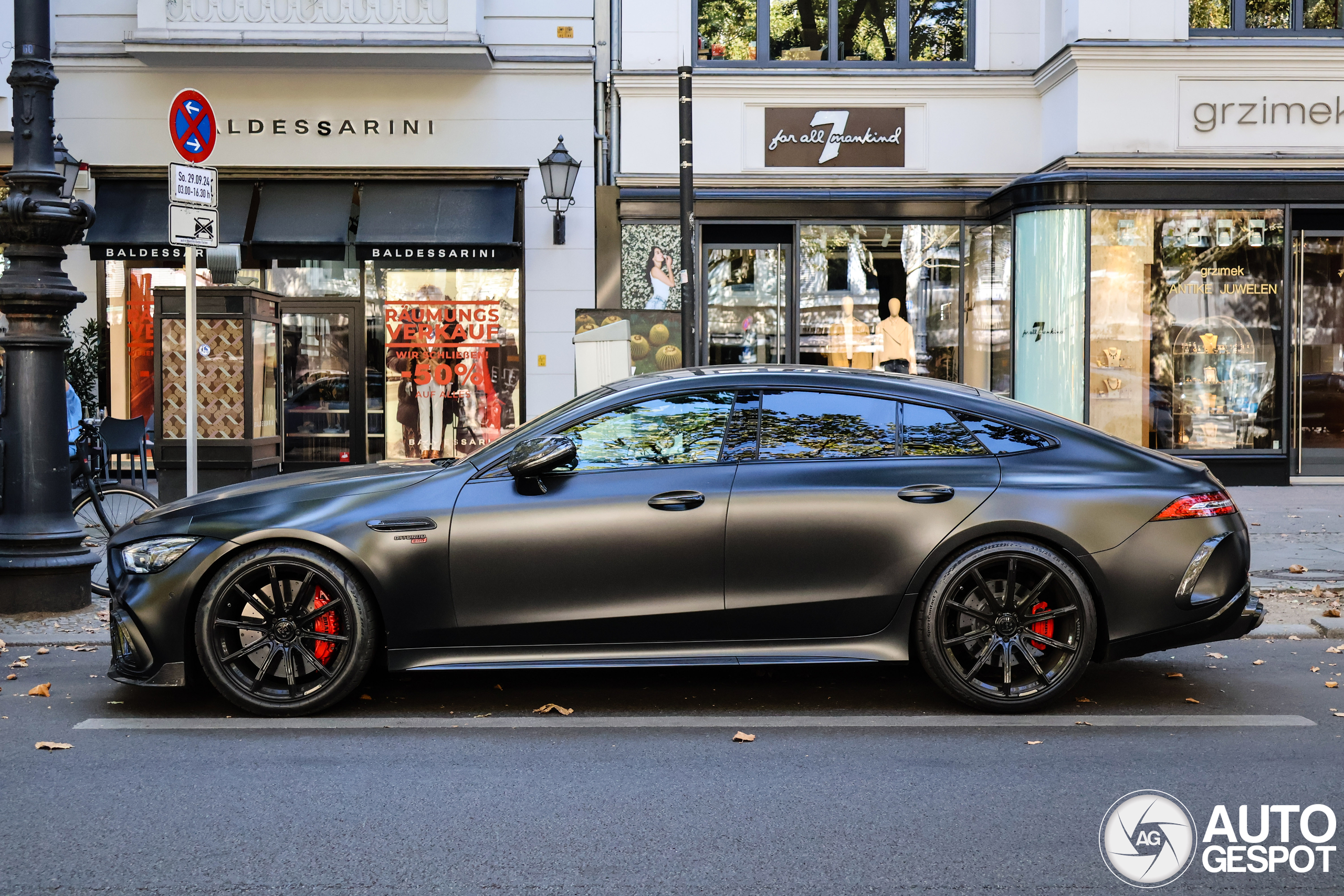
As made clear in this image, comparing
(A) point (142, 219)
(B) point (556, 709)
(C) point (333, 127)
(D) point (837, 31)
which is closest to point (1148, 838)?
(B) point (556, 709)

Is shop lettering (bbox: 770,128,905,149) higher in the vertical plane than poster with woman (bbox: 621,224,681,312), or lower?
higher

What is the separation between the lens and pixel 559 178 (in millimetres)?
14648

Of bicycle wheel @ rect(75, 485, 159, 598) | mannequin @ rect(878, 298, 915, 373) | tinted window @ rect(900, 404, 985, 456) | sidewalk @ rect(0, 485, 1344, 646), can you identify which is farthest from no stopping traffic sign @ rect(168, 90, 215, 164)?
mannequin @ rect(878, 298, 915, 373)

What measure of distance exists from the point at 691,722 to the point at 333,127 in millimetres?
11964

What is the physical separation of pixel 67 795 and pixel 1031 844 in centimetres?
316

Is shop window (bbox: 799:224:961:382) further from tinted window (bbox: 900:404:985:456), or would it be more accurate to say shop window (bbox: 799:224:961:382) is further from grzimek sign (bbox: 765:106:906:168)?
tinted window (bbox: 900:404:985:456)

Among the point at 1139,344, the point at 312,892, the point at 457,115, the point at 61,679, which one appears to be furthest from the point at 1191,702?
the point at 457,115

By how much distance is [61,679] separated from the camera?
5.96 meters

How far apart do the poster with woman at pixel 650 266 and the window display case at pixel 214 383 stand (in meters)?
6.10

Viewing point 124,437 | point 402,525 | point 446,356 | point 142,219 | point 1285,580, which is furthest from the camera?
point 446,356

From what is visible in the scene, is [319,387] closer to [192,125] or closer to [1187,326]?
[192,125]

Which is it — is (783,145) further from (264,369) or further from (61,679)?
(61,679)

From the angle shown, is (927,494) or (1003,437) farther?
(1003,437)

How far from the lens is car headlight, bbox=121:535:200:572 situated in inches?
202
